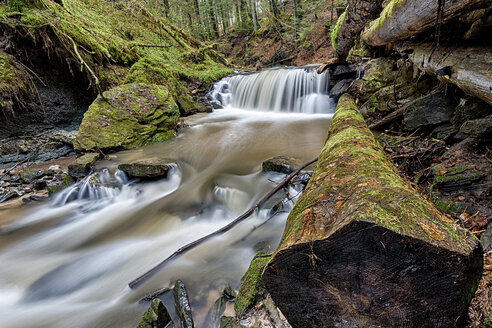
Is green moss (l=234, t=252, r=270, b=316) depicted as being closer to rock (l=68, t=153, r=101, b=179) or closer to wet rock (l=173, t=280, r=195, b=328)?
wet rock (l=173, t=280, r=195, b=328)

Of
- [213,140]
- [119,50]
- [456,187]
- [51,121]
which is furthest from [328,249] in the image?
[119,50]

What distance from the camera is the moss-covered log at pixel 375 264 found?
1017 millimetres

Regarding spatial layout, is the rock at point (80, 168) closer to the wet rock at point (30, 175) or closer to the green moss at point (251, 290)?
the wet rock at point (30, 175)

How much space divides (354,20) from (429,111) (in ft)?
12.2

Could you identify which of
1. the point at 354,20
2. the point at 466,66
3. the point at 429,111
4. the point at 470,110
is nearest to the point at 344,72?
the point at 354,20

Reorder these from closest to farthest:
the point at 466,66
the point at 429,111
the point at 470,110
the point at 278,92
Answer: the point at 466,66 < the point at 470,110 < the point at 429,111 < the point at 278,92

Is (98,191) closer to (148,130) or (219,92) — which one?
(148,130)

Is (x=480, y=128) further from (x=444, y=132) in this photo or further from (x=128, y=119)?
(x=128, y=119)

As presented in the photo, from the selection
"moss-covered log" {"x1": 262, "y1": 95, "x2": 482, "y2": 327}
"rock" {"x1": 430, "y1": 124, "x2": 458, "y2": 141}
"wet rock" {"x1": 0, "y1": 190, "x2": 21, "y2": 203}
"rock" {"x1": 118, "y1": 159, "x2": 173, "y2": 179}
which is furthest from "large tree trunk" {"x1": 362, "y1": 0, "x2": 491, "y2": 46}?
"wet rock" {"x1": 0, "y1": 190, "x2": 21, "y2": 203}

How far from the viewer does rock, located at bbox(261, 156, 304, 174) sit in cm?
455

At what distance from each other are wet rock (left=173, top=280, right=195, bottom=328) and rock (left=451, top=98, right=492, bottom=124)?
3.90 m

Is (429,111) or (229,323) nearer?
(229,323)

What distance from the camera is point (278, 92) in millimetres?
11023

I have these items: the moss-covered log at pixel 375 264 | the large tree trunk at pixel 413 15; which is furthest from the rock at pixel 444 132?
the moss-covered log at pixel 375 264
